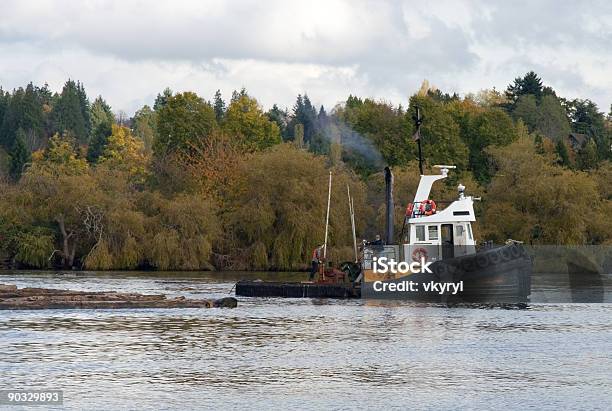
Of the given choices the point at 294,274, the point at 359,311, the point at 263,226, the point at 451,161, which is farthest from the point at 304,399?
the point at 451,161

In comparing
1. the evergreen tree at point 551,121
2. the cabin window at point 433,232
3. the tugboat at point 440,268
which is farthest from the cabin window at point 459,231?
the evergreen tree at point 551,121

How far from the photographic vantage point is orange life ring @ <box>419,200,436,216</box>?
57781mm

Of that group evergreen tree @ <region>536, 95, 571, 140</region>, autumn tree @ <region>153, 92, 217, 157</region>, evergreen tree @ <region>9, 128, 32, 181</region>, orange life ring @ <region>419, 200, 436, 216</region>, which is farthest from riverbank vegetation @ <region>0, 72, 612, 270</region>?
evergreen tree @ <region>9, 128, 32, 181</region>

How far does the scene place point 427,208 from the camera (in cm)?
5800

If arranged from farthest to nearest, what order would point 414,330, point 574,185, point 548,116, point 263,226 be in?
point 548,116 < point 574,185 < point 263,226 < point 414,330

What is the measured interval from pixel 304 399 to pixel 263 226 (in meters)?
65.9

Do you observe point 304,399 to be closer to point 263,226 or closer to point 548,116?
point 263,226

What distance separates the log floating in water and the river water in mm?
436

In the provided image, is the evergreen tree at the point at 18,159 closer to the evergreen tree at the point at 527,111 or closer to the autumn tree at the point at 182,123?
the autumn tree at the point at 182,123

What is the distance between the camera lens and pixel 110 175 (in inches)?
4158

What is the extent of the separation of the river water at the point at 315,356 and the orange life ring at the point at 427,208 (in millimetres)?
4554

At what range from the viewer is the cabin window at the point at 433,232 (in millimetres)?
57469
